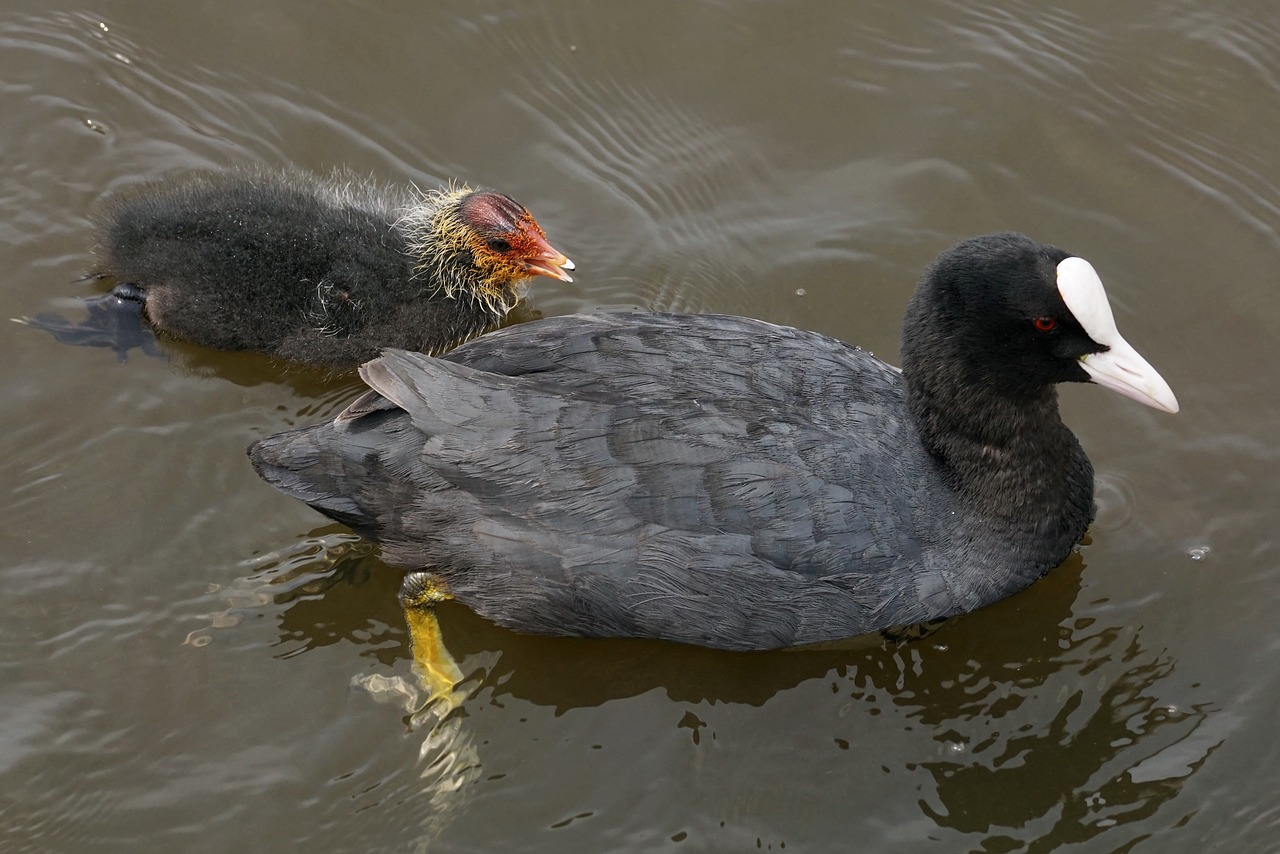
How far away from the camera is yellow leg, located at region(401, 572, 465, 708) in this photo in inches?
192

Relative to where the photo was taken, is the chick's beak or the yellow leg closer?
the yellow leg

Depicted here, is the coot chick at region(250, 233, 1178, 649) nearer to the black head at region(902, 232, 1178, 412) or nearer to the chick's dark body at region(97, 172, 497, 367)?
the black head at region(902, 232, 1178, 412)

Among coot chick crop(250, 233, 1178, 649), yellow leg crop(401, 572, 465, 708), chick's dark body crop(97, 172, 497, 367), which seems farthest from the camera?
chick's dark body crop(97, 172, 497, 367)

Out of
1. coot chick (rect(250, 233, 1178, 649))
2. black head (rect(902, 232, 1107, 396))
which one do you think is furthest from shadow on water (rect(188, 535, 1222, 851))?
black head (rect(902, 232, 1107, 396))

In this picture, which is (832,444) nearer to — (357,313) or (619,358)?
(619,358)

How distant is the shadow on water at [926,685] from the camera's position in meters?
4.57

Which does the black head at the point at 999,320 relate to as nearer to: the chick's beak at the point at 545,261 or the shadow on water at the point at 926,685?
the shadow on water at the point at 926,685

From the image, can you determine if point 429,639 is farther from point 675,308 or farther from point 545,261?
point 675,308

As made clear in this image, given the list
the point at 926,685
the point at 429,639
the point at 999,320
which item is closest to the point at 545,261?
the point at 429,639

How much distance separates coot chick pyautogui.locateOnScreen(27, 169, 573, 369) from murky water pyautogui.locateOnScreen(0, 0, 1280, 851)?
0.31 meters

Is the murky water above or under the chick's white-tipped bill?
under

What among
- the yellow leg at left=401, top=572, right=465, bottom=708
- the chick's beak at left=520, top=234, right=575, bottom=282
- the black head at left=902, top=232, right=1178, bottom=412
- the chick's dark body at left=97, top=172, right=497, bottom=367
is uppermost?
the black head at left=902, top=232, right=1178, bottom=412

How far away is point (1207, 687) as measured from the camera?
15.8ft

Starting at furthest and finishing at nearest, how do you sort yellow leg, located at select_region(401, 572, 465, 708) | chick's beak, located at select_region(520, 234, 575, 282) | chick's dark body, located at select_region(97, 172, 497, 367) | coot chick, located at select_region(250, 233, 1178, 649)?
1. chick's beak, located at select_region(520, 234, 575, 282)
2. chick's dark body, located at select_region(97, 172, 497, 367)
3. yellow leg, located at select_region(401, 572, 465, 708)
4. coot chick, located at select_region(250, 233, 1178, 649)
